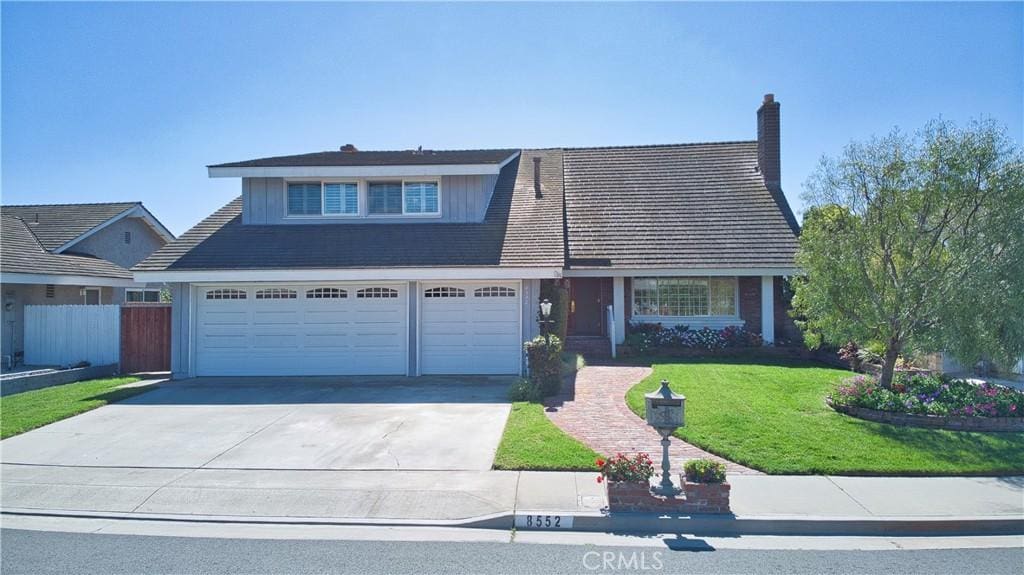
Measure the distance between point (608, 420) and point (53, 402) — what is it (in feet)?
35.5

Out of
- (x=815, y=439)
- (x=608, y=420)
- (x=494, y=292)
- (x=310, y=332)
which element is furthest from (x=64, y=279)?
(x=815, y=439)

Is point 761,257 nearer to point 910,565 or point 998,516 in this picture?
point 998,516

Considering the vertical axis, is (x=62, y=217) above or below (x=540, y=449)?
above

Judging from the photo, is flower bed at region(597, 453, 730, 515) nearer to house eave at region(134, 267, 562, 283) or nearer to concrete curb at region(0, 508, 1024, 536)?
concrete curb at region(0, 508, 1024, 536)

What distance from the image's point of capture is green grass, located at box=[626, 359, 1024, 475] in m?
7.24

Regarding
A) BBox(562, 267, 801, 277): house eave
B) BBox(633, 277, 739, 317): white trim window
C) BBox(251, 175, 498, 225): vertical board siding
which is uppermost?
BBox(251, 175, 498, 225): vertical board siding

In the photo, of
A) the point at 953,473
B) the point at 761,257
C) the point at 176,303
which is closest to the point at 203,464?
the point at 176,303

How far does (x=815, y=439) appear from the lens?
26.6ft

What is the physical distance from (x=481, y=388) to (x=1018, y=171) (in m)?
9.78

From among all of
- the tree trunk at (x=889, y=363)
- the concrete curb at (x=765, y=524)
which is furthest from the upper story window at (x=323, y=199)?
the tree trunk at (x=889, y=363)

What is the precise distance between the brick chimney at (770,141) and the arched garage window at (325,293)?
13542 millimetres

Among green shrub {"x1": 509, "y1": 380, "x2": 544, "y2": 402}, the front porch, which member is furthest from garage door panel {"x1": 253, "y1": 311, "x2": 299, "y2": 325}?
the front porch

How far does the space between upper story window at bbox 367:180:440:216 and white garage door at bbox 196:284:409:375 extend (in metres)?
2.99

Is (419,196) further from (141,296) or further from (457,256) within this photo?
(141,296)
